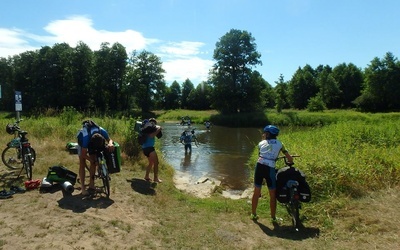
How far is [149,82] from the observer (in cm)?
6938

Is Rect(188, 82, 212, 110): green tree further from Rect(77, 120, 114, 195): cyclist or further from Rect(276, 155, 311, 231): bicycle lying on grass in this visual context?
Rect(276, 155, 311, 231): bicycle lying on grass

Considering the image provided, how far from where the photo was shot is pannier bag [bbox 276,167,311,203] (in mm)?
6738

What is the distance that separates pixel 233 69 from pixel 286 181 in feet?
174

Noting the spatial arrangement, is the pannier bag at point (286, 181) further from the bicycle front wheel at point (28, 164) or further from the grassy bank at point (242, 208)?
the bicycle front wheel at point (28, 164)

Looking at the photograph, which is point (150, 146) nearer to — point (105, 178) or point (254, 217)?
point (105, 178)

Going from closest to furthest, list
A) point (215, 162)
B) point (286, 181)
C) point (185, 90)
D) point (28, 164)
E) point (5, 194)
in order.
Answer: point (286, 181) → point (5, 194) → point (28, 164) → point (215, 162) → point (185, 90)

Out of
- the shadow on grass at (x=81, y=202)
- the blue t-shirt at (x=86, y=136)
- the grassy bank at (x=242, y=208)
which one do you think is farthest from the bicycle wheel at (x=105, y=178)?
the blue t-shirt at (x=86, y=136)

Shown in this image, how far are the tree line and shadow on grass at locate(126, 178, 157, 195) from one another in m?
46.3

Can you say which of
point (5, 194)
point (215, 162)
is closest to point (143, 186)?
point (5, 194)

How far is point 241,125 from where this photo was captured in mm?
46062

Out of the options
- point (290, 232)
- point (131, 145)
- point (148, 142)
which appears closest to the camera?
point (290, 232)

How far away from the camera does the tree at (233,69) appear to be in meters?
55.8

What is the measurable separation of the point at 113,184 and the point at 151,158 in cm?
146

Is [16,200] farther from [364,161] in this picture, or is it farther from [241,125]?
[241,125]
